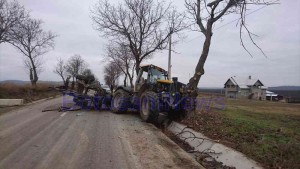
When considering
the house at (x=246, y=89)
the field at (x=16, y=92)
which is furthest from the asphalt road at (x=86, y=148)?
the house at (x=246, y=89)

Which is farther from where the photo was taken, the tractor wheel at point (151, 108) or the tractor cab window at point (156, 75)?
the tractor cab window at point (156, 75)

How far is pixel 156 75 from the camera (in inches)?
515

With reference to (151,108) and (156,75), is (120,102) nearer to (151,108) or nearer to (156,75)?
(156,75)

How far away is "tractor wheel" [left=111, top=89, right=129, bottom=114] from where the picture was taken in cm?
1412

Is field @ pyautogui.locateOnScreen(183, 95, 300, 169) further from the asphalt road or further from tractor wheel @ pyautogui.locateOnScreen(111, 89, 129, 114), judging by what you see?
tractor wheel @ pyautogui.locateOnScreen(111, 89, 129, 114)

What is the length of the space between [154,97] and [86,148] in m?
4.78

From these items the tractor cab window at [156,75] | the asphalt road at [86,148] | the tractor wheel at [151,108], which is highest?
the tractor cab window at [156,75]

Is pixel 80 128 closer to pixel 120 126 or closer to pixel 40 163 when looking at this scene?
pixel 120 126

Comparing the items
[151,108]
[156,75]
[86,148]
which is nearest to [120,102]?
[156,75]

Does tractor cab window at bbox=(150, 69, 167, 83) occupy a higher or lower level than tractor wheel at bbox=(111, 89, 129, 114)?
higher

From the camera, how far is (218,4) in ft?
38.5

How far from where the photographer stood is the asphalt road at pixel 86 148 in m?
5.49

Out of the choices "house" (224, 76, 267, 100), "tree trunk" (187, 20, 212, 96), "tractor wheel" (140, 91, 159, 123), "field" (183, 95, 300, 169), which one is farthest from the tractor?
"house" (224, 76, 267, 100)

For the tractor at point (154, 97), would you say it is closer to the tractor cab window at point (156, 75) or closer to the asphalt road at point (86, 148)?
the tractor cab window at point (156, 75)
